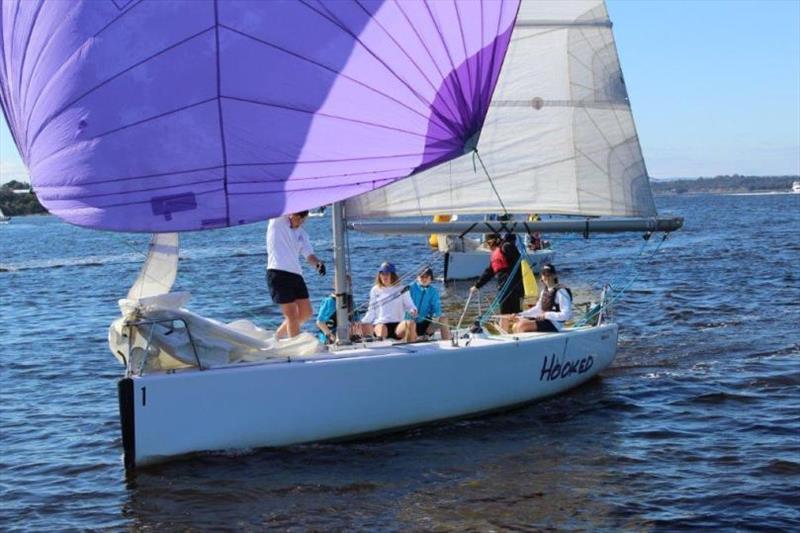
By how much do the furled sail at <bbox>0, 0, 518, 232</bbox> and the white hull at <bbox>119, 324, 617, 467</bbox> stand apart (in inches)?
81.3

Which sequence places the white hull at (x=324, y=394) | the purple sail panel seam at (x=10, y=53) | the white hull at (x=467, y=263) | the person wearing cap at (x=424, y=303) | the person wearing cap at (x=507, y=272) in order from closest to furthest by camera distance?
1. the purple sail panel seam at (x=10, y=53)
2. the white hull at (x=324, y=394)
3. the person wearing cap at (x=424, y=303)
4. the person wearing cap at (x=507, y=272)
5. the white hull at (x=467, y=263)

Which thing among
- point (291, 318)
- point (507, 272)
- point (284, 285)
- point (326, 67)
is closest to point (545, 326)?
point (507, 272)

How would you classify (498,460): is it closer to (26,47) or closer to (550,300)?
(550,300)

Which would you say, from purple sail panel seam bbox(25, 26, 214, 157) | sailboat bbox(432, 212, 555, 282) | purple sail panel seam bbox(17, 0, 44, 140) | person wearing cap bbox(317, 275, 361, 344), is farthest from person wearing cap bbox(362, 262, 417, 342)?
sailboat bbox(432, 212, 555, 282)

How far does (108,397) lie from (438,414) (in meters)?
5.12

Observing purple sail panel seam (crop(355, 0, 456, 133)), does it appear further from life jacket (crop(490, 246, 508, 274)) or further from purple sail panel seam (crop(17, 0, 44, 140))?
life jacket (crop(490, 246, 508, 274))

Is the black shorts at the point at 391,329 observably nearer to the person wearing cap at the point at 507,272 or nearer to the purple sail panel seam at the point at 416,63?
the person wearing cap at the point at 507,272

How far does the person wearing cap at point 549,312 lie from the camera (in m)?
12.4

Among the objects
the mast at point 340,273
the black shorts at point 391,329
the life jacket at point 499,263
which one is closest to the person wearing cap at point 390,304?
the black shorts at point 391,329

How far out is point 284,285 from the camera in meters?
11.2

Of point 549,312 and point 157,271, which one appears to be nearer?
point 157,271

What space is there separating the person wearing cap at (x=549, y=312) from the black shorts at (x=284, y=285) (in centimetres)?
272

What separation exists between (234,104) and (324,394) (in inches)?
127

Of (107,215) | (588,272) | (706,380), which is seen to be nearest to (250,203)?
(107,215)
